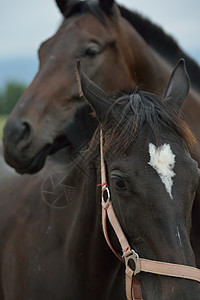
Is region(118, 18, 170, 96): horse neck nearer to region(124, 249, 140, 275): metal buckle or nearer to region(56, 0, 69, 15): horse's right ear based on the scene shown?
region(56, 0, 69, 15): horse's right ear

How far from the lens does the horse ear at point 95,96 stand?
238 cm

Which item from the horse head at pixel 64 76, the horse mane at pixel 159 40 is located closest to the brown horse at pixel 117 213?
the horse head at pixel 64 76

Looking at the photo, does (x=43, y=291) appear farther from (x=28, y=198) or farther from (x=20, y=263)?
(x=28, y=198)

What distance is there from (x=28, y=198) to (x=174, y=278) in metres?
1.73

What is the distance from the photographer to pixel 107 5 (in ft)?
13.0

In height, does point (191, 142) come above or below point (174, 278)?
above

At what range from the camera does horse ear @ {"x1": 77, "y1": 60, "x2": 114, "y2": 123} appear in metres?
2.38

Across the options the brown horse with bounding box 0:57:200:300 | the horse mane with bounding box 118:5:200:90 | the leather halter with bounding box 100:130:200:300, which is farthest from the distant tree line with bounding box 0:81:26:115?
the leather halter with bounding box 100:130:200:300

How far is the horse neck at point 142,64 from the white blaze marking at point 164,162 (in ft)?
6.02

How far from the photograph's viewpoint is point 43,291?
9.52 ft

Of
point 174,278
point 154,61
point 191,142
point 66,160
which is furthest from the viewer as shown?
point 154,61

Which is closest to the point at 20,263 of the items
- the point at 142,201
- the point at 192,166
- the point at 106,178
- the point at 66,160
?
the point at 66,160

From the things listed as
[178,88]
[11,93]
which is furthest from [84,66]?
[11,93]

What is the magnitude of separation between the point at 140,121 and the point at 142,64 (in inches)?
71.9
